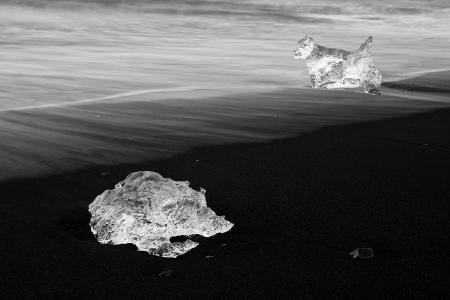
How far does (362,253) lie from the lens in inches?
103

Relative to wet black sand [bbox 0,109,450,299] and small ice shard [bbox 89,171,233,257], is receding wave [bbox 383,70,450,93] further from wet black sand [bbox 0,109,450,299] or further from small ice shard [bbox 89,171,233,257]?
small ice shard [bbox 89,171,233,257]

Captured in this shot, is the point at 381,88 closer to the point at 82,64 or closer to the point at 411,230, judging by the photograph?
the point at 82,64

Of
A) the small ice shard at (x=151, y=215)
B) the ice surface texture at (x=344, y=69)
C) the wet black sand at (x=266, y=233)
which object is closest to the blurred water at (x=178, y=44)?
the ice surface texture at (x=344, y=69)

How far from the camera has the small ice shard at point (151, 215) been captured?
2711mm

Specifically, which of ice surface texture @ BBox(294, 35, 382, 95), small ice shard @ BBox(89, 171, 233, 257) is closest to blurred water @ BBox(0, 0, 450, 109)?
ice surface texture @ BBox(294, 35, 382, 95)

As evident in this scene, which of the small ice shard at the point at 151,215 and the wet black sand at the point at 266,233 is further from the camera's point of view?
the small ice shard at the point at 151,215

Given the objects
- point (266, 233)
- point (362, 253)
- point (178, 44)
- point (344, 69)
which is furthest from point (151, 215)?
point (178, 44)

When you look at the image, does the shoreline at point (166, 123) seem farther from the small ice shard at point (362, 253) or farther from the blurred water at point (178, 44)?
the small ice shard at point (362, 253)

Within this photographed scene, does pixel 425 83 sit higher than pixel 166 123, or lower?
higher

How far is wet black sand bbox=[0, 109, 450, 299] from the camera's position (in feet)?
7.72

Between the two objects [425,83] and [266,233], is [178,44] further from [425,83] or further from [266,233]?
[266,233]

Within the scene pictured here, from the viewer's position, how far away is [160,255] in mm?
2598

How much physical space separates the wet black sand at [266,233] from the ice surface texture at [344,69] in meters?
3.08

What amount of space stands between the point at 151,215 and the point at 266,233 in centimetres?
51
